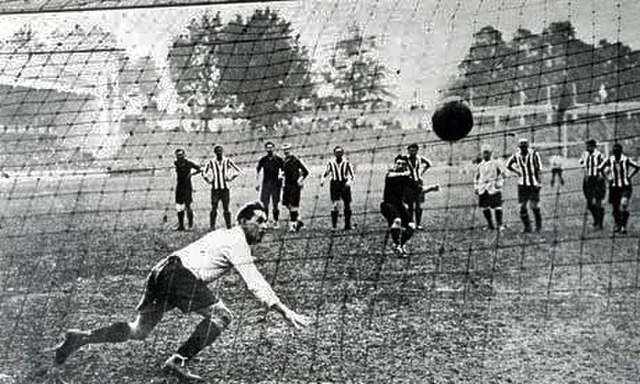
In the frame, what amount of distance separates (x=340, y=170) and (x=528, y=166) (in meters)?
3.64

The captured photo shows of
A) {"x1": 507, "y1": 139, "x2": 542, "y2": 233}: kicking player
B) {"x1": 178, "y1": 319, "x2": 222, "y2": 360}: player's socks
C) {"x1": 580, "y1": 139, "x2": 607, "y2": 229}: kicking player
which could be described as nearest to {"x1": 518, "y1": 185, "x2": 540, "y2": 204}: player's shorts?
{"x1": 507, "y1": 139, "x2": 542, "y2": 233}: kicking player

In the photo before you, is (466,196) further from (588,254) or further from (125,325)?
(125,325)

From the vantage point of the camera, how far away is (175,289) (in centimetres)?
520

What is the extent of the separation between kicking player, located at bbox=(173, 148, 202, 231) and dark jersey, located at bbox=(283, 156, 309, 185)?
5.85 ft

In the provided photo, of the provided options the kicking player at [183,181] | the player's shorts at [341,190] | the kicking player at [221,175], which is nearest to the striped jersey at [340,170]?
the player's shorts at [341,190]

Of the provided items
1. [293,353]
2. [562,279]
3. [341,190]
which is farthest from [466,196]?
[293,353]

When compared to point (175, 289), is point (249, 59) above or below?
above

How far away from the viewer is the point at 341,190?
42.7 feet

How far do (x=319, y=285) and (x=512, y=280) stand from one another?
2.68 m

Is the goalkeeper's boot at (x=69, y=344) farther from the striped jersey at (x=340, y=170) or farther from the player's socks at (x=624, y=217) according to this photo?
the player's socks at (x=624, y=217)

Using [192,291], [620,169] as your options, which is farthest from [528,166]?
[192,291]

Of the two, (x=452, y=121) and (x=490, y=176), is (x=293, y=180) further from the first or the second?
(x=452, y=121)

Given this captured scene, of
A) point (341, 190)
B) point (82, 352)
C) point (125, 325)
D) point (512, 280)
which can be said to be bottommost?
point (82, 352)

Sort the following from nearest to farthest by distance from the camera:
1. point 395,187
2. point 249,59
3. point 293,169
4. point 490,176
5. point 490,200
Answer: point 395,187
point 249,59
point 490,176
point 490,200
point 293,169
